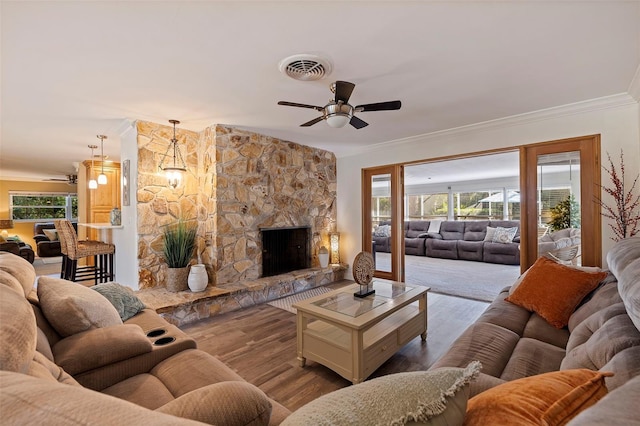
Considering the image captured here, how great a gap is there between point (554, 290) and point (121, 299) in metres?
3.13

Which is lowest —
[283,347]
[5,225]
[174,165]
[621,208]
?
[283,347]

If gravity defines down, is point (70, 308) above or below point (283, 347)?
above

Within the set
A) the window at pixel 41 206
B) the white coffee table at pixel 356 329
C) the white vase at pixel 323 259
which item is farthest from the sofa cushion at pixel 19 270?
the window at pixel 41 206

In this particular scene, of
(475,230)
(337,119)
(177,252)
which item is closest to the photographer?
(337,119)

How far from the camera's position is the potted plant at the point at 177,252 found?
11.4ft

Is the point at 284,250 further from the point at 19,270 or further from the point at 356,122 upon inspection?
the point at 19,270

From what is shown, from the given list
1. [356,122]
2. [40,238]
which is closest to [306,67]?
[356,122]

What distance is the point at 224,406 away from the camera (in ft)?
2.84

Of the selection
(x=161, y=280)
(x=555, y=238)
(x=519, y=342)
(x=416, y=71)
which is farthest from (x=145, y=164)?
(x=555, y=238)

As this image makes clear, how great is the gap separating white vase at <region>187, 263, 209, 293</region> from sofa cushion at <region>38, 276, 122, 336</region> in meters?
1.83

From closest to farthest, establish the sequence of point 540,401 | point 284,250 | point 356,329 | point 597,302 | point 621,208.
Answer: point 540,401 < point 597,302 < point 356,329 < point 621,208 < point 284,250

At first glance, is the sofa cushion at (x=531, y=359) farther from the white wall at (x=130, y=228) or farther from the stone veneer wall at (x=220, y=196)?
the white wall at (x=130, y=228)

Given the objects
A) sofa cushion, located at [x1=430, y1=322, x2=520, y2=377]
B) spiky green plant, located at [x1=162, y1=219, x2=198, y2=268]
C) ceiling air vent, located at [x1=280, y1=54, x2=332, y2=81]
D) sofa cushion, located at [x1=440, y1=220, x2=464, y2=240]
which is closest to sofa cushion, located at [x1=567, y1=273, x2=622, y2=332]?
sofa cushion, located at [x1=430, y1=322, x2=520, y2=377]

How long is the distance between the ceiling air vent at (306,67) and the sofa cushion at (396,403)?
209 cm
